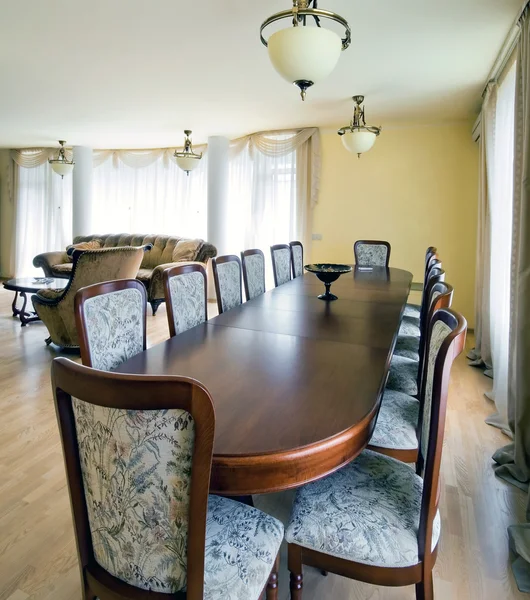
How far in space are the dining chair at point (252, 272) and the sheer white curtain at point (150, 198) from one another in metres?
3.84

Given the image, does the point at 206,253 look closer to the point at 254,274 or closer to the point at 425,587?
the point at 254,274

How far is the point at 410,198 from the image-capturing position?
5188 mm

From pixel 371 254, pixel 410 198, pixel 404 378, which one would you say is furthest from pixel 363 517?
pixel 410 198

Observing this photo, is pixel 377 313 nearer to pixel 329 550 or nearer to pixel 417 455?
pixel 417 455

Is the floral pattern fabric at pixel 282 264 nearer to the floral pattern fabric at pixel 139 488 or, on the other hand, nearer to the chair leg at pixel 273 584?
the chair leg at pixel 273 584

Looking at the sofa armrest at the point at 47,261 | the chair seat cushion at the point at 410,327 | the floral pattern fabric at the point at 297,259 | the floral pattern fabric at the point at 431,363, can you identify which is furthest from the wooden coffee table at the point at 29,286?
the floral pattern fabric at the point at 431,363

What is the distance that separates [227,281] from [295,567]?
1.85 m

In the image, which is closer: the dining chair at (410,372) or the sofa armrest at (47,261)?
the dining chair at (410,372)

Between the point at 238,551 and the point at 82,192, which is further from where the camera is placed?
the point at 82,192

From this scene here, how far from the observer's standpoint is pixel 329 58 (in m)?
1.74

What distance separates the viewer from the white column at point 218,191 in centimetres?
609

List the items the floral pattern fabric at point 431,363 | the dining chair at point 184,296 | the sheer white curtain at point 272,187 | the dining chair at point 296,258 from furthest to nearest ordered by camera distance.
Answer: the sheer white curtain at point 272,187, the dining chair at point 296,258, the dining chair at point 184,296, the floral pattern fabric at point 431,363

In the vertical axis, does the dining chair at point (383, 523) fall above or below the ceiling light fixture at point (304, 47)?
below

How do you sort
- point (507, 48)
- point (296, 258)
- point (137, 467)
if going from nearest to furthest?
point (137, 467)
point (507, 48)
point (296, 258)
